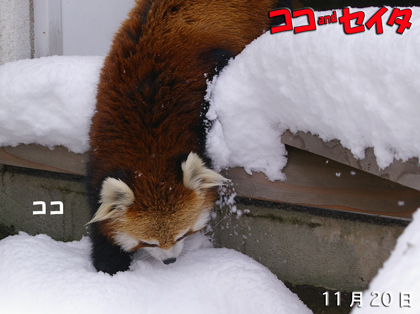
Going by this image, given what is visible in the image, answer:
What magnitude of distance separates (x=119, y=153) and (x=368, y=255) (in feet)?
4.60

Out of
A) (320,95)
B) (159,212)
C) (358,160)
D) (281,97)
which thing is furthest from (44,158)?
(358,160)

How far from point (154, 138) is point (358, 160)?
1007mm

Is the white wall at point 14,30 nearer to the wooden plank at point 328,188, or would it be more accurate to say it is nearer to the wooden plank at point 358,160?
the wooden plank at point 328,188

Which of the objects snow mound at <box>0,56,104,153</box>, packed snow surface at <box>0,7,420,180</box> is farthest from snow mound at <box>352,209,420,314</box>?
snow mound at <box>0,56,104,153</box>

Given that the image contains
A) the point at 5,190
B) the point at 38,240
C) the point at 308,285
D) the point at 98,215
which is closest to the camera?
the point at 98,215

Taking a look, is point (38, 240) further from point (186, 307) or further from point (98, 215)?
point (186, 307)

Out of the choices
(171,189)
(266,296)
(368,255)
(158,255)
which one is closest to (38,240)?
(158,255)

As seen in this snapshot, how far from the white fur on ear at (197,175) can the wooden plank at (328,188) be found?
0.80ft

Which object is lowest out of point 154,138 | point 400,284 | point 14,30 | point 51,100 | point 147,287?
point 147,287

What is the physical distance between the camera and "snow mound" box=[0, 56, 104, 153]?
292 centimetres

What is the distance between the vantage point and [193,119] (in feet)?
8.23

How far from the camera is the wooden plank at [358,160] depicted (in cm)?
173

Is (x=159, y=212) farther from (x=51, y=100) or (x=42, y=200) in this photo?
(x=42, y=200)

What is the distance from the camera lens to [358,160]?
1.93m
